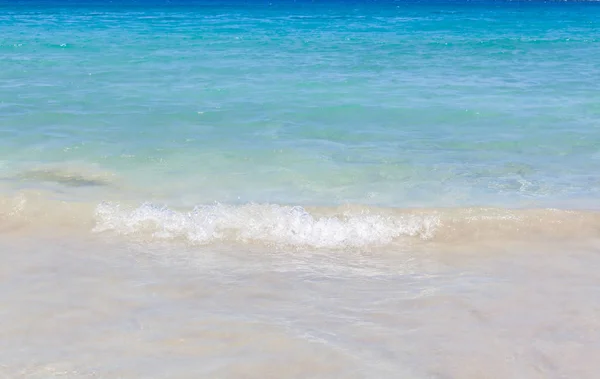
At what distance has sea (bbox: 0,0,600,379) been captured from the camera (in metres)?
4.29

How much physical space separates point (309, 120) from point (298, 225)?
4.77 m

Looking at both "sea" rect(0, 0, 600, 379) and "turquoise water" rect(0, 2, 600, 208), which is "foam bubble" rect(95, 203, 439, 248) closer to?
"sea" rect(0, 0, 600, 379)

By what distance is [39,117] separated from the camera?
1090 centimetres

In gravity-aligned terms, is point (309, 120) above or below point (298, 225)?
below

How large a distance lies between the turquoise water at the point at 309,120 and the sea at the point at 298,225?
53 mm

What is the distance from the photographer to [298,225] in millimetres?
6477

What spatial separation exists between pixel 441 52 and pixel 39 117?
40.1ft

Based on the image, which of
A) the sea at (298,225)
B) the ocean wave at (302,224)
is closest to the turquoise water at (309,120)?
the sea at (298,225)

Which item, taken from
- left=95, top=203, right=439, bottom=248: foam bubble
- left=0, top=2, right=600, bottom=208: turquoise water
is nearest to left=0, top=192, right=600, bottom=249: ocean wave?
left=95, top=203, right=439, bottom=248: foam bubble

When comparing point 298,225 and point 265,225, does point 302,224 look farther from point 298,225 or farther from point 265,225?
point 265,225

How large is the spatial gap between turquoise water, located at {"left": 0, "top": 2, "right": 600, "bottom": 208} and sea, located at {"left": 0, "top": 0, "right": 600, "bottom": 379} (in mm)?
53

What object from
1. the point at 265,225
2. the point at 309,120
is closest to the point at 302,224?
the point at 265,225

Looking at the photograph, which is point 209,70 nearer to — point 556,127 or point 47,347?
point 556,127

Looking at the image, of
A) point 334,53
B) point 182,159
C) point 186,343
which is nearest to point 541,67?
point 334,53
